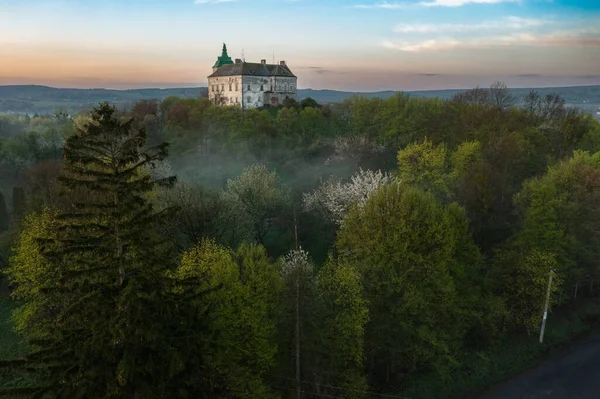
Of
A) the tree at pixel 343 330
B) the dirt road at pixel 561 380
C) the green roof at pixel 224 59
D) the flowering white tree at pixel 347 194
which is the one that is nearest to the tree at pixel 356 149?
the flowering white tree at pixel 347 194

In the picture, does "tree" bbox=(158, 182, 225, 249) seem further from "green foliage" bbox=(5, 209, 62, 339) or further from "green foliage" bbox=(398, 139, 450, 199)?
"green foliage" bbox=(398, 139, 450, 199)

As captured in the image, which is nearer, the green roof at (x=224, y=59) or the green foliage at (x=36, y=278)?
the green foliage at (x=36, y=278)

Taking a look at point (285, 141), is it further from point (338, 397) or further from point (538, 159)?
point (338, 397)

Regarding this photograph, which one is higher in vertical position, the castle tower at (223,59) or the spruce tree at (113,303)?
the castle tower at (223,59)

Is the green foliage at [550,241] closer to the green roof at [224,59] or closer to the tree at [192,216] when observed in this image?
the tree at [192,216]

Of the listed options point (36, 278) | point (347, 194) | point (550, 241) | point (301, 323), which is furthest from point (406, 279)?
point (36, 278)

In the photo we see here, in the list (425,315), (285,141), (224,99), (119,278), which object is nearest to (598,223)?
(425,315)

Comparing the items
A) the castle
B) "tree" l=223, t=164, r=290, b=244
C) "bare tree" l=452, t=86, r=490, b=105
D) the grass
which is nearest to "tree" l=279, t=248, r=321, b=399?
the grass
